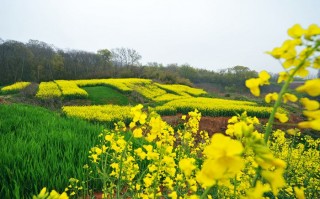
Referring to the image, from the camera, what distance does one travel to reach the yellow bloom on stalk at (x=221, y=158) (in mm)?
641

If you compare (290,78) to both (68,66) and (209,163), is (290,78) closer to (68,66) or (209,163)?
(209,163)

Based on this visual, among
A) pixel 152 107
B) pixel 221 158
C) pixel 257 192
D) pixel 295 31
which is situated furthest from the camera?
pixel 152 107

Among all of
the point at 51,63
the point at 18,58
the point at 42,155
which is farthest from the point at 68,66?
the point at 42,155

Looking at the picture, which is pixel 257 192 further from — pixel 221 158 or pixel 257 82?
pixel 257 82

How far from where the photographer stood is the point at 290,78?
813 mm

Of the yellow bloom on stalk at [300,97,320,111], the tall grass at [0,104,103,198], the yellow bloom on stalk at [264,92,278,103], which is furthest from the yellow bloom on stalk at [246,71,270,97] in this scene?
the tall grass at [0,104,103,198]

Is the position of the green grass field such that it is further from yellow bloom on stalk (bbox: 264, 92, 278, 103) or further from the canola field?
yellow bloom on stalk (bbox: 264, 92, 278, 103)

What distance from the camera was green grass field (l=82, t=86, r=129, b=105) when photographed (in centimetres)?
1904

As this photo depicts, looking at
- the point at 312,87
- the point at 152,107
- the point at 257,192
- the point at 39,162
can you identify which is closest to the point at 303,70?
the point at 312,87

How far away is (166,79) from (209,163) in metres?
33.7

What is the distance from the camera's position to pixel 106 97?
65.3 ft

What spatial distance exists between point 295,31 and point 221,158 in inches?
20.2

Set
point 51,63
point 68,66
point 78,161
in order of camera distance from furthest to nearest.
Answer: point 68,66
point 51,63
point 78,161

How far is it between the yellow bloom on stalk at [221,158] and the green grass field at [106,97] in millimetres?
18333
